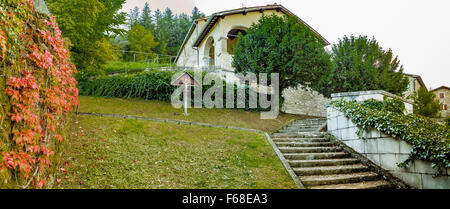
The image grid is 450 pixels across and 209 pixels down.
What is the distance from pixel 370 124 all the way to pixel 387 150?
72 centimetres

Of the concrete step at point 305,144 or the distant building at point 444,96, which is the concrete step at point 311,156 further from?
the distant building at point 444,96

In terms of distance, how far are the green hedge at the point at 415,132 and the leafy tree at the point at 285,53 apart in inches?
222

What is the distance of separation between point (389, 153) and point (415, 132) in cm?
75

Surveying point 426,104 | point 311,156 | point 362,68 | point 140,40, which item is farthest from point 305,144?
point 140,40

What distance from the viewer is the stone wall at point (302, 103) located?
1653 cm

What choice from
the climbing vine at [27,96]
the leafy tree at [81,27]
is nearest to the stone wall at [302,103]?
the leafy tree at [81,27]

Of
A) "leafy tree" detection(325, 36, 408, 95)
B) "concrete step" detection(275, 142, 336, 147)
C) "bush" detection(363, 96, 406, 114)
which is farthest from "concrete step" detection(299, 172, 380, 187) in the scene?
"leafy tree" detection(325, 36, 408, 95)

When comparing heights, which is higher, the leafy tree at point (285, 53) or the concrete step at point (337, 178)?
the leafy tree at point (285, 53)

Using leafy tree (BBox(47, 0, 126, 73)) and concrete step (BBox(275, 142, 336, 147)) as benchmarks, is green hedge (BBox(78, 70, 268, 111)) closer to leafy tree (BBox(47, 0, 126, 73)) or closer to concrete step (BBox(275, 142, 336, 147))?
leafy tree (BBox(47, 0, 126, 73))

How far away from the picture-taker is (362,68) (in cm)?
1184

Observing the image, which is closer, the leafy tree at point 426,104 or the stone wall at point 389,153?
the stone wall at point 389,153

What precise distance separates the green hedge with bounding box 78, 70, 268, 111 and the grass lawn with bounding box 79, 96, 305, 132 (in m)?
0.51

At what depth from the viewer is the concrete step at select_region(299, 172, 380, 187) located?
544cm
